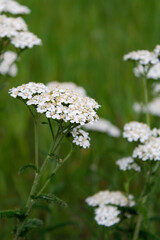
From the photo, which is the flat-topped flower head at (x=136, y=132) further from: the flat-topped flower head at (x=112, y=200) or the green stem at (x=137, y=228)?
the green stem at (x=137, y=228)

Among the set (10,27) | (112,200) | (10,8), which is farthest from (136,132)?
(10,8)

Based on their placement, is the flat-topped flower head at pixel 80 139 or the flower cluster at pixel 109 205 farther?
the flower cluster at pixel 109 205

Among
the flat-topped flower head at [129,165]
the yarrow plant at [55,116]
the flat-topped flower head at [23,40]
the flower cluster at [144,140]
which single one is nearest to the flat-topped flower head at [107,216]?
the flat-topped flower head at [129,165]

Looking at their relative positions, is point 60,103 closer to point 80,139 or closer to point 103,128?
point 80,139

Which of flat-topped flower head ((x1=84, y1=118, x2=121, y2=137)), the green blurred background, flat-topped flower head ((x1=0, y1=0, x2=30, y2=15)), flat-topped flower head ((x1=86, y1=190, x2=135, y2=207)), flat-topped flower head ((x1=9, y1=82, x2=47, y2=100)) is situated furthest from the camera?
flat-topped flower head ((x1=84, y1=118, x2=121, y2=137))

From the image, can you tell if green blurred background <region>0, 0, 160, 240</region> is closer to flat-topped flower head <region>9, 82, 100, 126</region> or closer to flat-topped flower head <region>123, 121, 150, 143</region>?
flat-topped flower head <region>123, 121, 150, 143</region>

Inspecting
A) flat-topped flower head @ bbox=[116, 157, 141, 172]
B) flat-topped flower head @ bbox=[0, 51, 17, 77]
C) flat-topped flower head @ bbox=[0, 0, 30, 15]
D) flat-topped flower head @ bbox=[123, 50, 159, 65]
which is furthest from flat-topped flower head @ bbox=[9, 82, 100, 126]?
flat-topped flower head @ bbox=[0, 0, 30, 15]

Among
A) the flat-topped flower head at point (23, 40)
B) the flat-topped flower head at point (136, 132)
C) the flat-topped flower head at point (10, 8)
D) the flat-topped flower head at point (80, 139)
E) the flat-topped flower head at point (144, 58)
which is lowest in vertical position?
the flat-topped flower head at point (80, 139)

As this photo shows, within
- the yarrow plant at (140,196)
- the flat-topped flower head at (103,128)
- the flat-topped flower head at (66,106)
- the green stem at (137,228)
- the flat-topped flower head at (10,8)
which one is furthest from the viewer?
the flat-topped flower head at (103,128)
